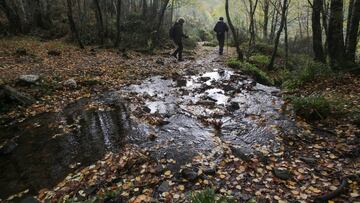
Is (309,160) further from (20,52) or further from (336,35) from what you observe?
(20,52)

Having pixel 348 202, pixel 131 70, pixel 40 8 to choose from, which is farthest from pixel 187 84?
pixel 40 8

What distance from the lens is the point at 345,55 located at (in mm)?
9195

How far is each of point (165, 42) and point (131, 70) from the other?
908 cm

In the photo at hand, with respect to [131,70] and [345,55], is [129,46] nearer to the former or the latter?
[131,70]

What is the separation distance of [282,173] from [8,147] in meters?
5.85

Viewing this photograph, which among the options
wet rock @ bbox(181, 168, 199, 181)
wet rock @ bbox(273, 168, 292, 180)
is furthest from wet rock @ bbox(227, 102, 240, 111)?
wet rock @ bbox(181, 168, 199, 181)

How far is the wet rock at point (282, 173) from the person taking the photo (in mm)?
4430

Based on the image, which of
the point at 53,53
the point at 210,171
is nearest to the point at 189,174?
the point at 210,171

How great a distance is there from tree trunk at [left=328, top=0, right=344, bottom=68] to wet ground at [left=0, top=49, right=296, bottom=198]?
2.39 metres

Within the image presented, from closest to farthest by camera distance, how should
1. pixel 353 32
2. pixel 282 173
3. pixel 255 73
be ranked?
pixel 282 173, pixel 353 32, pixel 255 73

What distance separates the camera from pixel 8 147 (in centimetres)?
581

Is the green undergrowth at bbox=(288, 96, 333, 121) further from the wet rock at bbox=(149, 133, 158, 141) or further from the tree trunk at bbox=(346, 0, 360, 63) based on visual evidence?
the tree trunk at bbox=(346, 0, 360, 63)

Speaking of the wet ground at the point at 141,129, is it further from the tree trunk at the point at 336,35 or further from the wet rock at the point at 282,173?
the tree trunk at the point at 336,35

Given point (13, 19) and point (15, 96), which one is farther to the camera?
point (13, 19)
